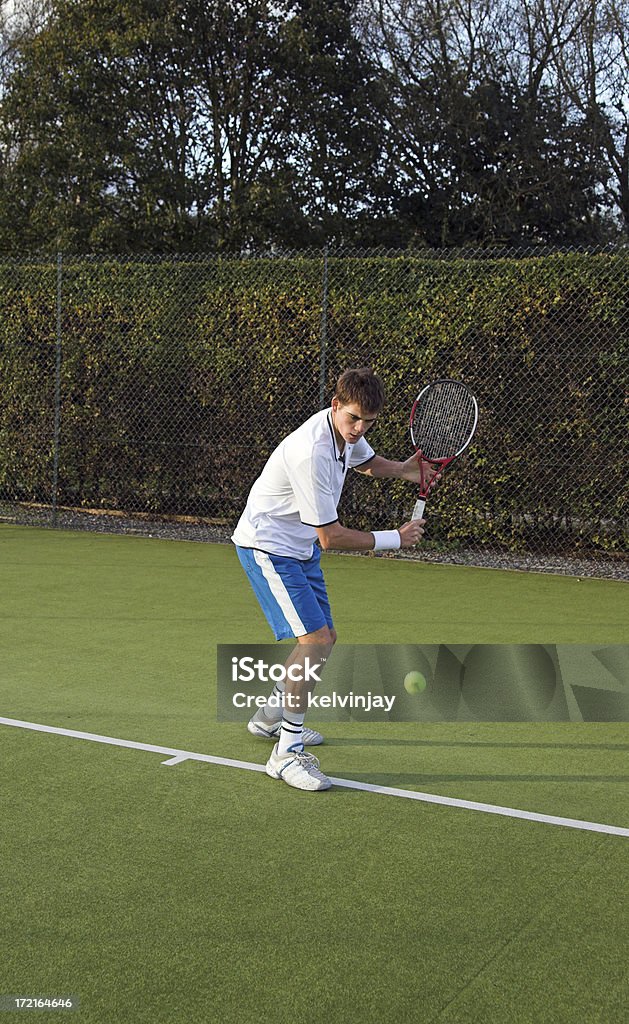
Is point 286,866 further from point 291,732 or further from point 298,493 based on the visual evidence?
point 298,493

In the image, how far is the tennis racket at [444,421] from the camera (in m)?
5.68

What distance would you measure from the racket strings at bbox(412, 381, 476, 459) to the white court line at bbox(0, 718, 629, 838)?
6.20ft

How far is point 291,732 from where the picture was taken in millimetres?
4438

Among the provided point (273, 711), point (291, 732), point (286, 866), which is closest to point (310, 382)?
point (273, 711)

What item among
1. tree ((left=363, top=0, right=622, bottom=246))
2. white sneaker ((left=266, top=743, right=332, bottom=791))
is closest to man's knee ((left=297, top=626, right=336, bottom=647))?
white sneaker ((left=266, top=743, right=332, bottom=791))

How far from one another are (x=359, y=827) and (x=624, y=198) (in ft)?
62.2

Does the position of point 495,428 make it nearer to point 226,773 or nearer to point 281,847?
point 226,773

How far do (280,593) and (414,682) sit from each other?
1680 mm

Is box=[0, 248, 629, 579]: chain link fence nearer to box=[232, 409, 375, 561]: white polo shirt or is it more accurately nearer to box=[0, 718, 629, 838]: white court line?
box=[232, 409, 375, 561]: white polo shirt

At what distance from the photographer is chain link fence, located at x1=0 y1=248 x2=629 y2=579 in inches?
383

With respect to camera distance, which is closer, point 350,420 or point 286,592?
point 350,420

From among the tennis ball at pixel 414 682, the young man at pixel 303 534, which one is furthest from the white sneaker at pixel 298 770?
the tennis ball at pixel 414 682

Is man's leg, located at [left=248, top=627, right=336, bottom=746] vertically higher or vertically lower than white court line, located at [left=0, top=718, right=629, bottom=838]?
higher

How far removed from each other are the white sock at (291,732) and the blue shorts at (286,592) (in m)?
0.33
